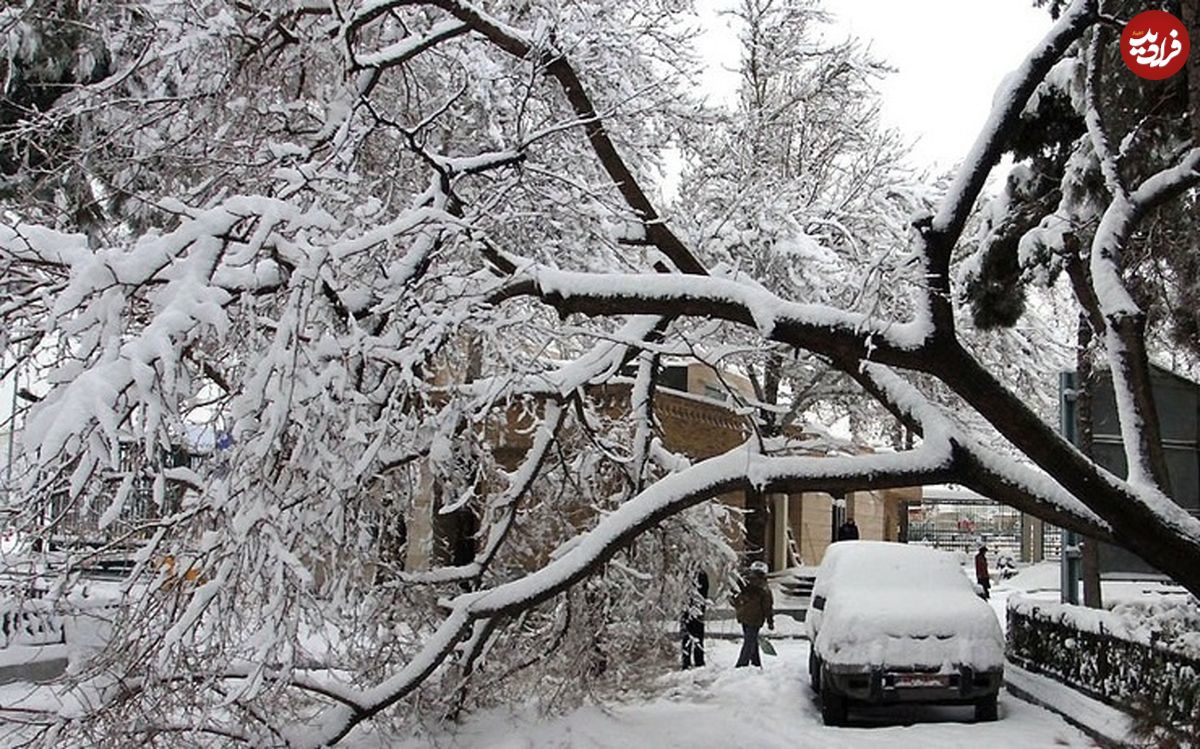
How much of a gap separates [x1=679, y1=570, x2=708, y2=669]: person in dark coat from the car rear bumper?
4.67 ft

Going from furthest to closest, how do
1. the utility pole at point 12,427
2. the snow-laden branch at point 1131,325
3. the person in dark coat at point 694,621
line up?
1. the person in dark coat at point 694,621
2. the snow-laden branch at point 1131,325
3. the utility pole at point 12,427

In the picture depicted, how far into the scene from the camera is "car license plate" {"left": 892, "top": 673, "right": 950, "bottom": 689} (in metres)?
10.6

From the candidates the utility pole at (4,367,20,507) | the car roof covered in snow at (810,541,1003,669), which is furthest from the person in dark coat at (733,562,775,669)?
the utility pole at (4,367,20,507)

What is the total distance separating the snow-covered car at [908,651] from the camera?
10578 mm

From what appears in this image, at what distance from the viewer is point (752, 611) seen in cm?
1357

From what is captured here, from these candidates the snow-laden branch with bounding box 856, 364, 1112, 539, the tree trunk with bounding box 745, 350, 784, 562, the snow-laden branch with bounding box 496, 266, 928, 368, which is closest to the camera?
the snow-laden branch with bounding box 496, 266, 928, 368

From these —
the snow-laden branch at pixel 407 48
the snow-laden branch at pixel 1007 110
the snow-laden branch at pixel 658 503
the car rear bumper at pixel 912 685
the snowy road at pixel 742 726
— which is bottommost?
the snowy road at pixel 742 726

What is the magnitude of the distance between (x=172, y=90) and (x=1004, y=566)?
35674mm

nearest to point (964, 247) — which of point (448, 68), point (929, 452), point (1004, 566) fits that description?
point (448, 68)

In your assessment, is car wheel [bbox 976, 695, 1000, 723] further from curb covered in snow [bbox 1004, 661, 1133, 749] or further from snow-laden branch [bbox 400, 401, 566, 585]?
snow-laden branch [bbox 400, 401, 566, 585]

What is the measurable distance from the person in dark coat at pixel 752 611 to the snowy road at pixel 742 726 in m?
1.03

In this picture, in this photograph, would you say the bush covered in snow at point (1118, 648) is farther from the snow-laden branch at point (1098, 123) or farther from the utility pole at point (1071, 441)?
the snow-laden branch at point (1098, 123)

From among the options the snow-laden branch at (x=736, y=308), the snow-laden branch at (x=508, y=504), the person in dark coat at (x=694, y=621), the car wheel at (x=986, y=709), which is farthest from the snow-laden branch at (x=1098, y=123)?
the car wheel at (x=986, y=709)

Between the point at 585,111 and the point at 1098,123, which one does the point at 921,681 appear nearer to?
the point at 1098,123
